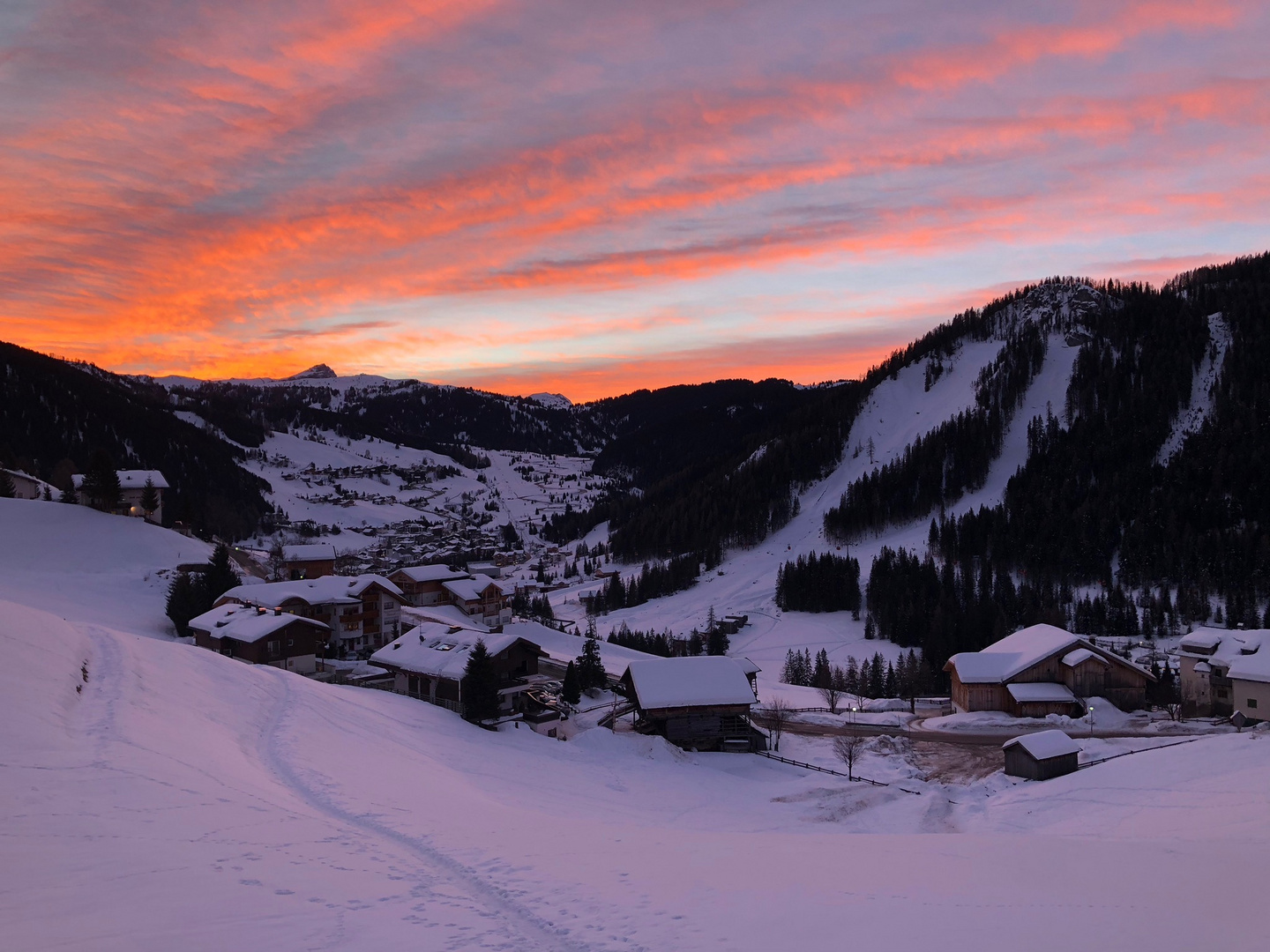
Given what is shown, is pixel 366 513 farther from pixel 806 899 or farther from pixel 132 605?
pixel 806 899

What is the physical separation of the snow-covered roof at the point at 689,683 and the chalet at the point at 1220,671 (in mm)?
29096

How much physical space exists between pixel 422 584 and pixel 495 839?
60.0 meters

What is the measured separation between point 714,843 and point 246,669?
23970 millimetres

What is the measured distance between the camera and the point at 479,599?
2857 inches

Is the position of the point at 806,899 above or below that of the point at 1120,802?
above

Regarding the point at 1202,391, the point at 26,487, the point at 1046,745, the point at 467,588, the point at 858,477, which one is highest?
the point at 1202,391

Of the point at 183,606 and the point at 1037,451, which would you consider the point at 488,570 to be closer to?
the point at 183,606

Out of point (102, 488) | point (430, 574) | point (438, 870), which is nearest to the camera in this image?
point (438, 870)

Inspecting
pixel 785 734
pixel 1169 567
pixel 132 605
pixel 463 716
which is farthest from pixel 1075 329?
pixel 132 605

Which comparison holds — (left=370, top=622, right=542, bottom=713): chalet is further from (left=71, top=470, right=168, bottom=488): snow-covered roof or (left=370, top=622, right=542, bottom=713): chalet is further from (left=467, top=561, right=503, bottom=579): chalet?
(left=467, top=561, right=503, bottom=579): chalet

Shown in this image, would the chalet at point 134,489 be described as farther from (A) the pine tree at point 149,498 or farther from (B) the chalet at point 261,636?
(B) the chalet at point 261,636

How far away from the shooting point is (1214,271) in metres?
173

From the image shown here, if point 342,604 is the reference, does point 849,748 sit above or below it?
below

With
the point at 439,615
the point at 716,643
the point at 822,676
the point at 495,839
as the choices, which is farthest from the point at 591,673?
the point at 495,839
